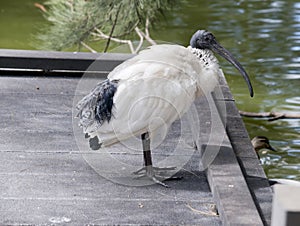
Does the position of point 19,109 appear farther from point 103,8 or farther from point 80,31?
point 80,31

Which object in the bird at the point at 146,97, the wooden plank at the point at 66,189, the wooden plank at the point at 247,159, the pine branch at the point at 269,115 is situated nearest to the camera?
the wooden plank at the point at 66,189

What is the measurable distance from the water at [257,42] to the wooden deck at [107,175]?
1.60 meters

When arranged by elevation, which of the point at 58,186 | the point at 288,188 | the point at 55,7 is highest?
the point at 288,188

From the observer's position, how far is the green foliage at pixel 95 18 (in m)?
4.70

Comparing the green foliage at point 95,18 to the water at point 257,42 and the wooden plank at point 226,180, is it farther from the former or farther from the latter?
the wooden plank at point 226,180

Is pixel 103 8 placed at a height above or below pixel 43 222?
below

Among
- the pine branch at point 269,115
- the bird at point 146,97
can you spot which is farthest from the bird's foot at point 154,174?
the pine branch at point 269,115

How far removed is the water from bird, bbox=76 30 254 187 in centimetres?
202

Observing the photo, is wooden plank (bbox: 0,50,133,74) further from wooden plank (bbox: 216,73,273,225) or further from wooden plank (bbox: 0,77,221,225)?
wooden plank (bbox: 216,73,273,225)

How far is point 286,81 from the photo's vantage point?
6.32m

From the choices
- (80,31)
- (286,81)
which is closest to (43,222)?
(80,31)

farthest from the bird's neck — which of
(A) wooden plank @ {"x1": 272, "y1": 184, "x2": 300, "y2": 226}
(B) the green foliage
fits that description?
(A) wooden plank @ {"x1": 272, "y1": 184, "x2": 300, "y2": 226}

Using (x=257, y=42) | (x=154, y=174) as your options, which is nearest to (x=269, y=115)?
(x=257, y=42)

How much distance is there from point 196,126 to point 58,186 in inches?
29.2
